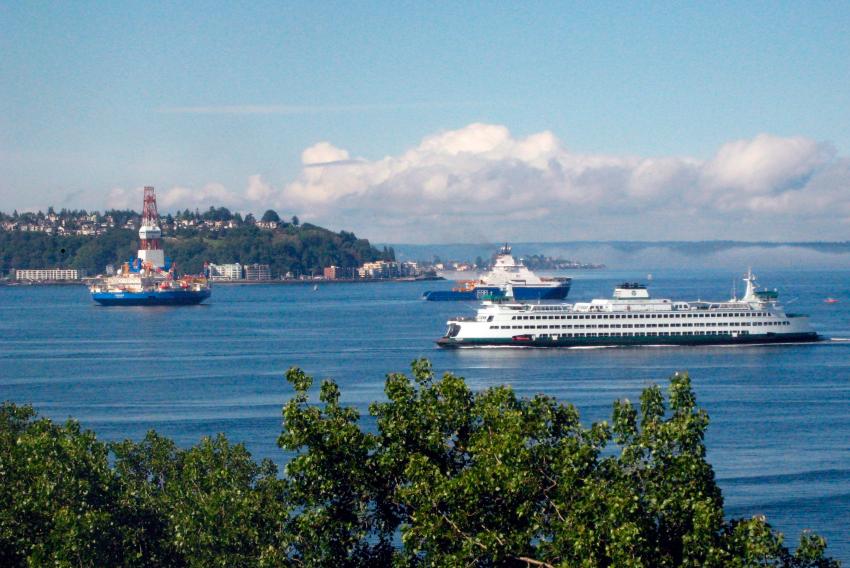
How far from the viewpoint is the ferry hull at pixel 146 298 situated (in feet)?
314

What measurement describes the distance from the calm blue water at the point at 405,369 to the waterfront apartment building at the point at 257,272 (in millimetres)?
103440

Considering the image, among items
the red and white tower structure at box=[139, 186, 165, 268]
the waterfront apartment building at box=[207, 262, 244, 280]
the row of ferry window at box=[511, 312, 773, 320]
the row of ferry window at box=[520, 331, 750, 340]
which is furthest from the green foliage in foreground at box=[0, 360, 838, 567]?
the waterfront apartment building at box=[207, 262, 244, 280]

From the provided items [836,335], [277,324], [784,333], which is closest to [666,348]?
[784,333]

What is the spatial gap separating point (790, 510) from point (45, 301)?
98.5 metres

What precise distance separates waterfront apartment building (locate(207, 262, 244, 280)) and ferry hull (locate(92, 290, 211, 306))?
7313 cm

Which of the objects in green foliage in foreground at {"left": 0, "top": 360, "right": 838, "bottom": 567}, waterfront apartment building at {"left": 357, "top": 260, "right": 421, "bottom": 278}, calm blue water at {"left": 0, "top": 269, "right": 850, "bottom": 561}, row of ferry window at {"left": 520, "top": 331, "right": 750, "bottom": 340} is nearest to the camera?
green foliage in foreground at {"left": 0, "top": 360, "right": 838, "bottom": 567}

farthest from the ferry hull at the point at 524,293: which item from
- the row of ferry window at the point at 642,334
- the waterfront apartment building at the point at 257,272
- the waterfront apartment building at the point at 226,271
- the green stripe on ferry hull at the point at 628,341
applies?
the waterfront apartment building at the point at 257,272

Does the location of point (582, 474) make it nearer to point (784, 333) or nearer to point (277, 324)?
point (784, 333)

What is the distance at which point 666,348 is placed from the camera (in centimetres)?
4872

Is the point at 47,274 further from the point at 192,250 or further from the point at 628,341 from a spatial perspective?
the point at 628,341

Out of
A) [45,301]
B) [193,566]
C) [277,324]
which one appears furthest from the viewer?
[45,301]

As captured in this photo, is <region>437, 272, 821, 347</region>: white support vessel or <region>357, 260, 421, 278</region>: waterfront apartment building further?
<region>357, 260, 421, 278</region>: waterfront apartment building

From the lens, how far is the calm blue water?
22891 millimetres

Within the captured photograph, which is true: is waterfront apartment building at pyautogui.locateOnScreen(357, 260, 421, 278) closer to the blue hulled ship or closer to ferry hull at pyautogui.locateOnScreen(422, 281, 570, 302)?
the blue hulled ship
